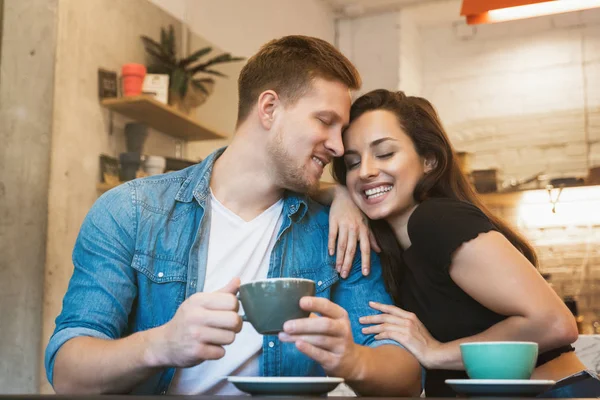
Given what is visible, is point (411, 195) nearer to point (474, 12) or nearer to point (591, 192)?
point (474, 12)

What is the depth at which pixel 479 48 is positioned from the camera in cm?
491

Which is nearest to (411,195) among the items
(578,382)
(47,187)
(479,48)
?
(578,382)

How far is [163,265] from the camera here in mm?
1386

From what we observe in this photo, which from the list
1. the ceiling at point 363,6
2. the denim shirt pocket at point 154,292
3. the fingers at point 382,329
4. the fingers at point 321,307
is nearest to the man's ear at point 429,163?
the fingers at point 382,329

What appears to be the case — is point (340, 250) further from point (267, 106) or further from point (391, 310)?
point (267, 106)

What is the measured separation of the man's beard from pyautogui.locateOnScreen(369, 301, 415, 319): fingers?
31 centimetres

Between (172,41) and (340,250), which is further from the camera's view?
(172,41)

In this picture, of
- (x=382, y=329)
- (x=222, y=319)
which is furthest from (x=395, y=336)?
(x=222, y=319)

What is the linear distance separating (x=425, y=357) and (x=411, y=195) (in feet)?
1.58

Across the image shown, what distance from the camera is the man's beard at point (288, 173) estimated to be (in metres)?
1.55

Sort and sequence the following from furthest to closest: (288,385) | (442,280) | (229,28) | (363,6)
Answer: (363,6) < (229,28) < (442,280) < (288,385)

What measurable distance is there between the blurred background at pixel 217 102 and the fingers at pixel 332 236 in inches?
41.9

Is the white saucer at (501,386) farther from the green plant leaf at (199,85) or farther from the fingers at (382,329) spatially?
the green plant leaf at (199,85)

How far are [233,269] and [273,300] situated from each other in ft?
1.90
